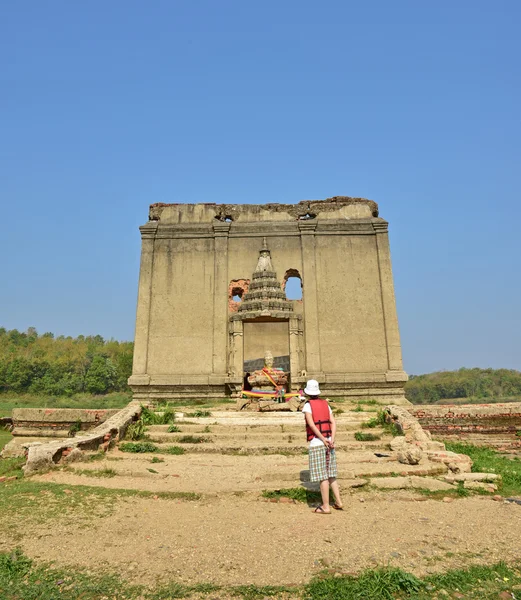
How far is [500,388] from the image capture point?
2975 inches

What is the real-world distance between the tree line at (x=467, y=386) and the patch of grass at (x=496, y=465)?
6771 centimetres

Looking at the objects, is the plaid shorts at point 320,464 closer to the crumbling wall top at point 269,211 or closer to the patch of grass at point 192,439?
the patch of grass at point 192,439

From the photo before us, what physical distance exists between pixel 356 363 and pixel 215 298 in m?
6.73

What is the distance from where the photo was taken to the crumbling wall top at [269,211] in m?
18.9

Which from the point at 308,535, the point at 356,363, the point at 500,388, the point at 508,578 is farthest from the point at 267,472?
the point at 500,388

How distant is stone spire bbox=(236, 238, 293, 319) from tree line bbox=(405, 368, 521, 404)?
6476 centimetres

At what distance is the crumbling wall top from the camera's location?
18859 millimetres

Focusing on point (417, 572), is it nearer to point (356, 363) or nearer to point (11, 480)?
point (11, 480)

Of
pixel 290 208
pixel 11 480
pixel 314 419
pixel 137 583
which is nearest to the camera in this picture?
pixel 137 583

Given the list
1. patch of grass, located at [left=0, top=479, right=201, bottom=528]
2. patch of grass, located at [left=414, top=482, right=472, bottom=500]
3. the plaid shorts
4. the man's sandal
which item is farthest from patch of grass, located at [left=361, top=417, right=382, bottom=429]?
patch of grass, located at [left=0, top=479, right=201, bottom=528]

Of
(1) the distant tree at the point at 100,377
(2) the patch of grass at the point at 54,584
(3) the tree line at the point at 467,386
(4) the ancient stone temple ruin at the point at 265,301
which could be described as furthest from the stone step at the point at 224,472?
(3) the tree line at the point at 467,386

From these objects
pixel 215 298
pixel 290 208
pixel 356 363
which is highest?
pixel 290 208

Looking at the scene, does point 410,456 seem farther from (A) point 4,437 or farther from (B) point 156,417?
(A) point 4,437

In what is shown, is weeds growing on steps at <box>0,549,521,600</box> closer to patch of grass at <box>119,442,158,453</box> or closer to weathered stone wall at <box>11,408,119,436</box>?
patch of grass at <box>119,442,158,453</box>
